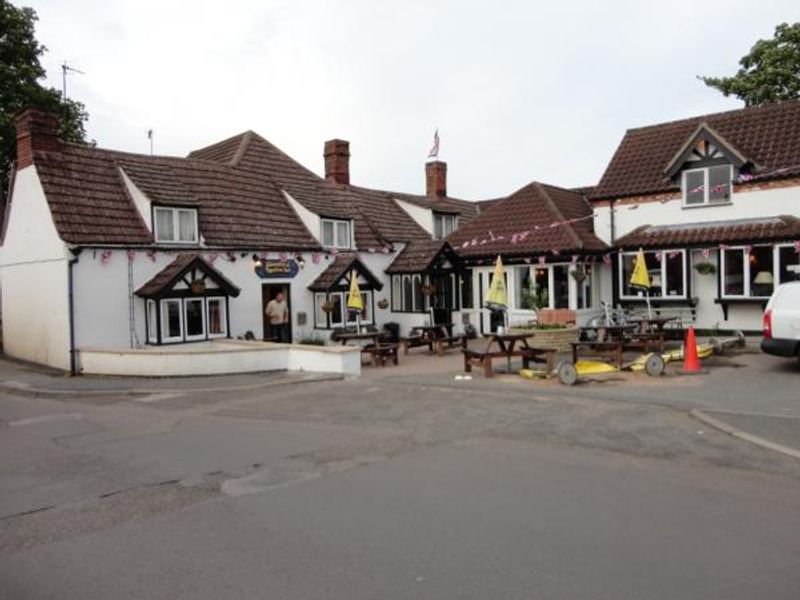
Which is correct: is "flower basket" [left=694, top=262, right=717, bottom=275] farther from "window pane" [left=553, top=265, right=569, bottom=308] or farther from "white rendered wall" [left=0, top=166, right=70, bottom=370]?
"white rendered wall" [left=0, top=166, right=70, bottom=370]

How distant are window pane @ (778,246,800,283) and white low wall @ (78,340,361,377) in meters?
12.8

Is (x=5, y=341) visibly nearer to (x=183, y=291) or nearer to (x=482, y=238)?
(x=183, y=291)

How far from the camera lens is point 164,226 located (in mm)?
19531

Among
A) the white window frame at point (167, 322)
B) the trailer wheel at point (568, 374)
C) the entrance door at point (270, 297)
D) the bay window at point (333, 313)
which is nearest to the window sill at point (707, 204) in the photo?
the bay window at point (333, 313)

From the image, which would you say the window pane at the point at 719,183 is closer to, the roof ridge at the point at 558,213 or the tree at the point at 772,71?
the roof ridge at the point at 558,213

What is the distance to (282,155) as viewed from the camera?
A: 89.6 ft

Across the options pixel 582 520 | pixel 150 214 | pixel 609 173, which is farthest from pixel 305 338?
pixel 582 520

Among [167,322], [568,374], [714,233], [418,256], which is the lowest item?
[568,374]

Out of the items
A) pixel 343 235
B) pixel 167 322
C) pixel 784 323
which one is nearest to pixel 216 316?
pixel 167 322

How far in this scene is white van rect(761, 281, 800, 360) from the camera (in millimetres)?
13492

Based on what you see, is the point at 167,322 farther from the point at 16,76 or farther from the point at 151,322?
the point at 16,76

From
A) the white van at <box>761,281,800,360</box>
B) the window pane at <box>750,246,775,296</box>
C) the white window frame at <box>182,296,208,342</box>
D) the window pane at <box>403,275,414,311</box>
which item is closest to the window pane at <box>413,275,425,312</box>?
the window pane at <box>403,275,414,311</box>

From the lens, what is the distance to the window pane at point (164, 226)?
63.6 feet

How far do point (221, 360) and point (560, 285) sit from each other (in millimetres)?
11954
